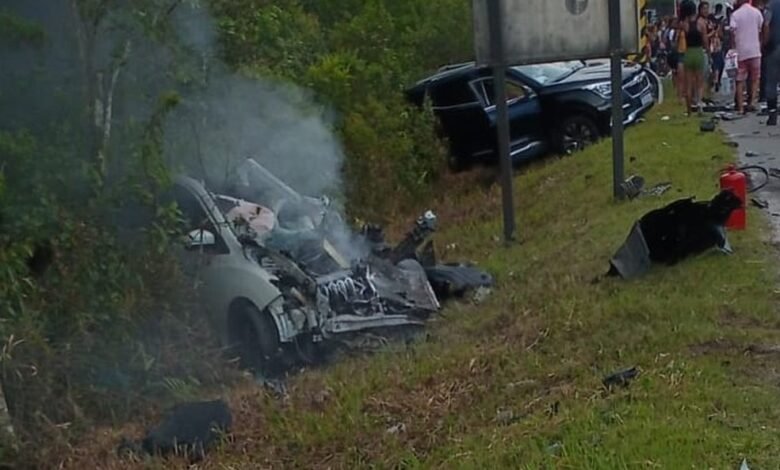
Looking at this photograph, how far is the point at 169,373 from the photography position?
721 cm

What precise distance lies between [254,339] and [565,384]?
3.06m

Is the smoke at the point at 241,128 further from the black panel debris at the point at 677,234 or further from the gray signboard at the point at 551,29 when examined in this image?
the black panel debris at the point at 677,234

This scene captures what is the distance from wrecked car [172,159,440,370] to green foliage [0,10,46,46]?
143cm

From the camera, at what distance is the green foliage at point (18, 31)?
7.18 metres

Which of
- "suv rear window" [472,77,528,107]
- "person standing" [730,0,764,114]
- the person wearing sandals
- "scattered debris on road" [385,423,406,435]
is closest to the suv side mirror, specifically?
"scattered debris on road" [385,423,406,435]

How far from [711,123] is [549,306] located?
802 cm

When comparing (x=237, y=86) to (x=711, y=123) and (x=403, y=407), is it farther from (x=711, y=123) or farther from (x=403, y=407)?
(x=711, y=123)

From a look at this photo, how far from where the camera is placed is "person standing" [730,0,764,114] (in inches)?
569

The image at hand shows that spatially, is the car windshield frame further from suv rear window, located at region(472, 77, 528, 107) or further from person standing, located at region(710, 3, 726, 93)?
person standing, located at region(710, 3, 726, 93)

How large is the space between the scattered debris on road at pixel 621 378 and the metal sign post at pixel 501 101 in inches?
191

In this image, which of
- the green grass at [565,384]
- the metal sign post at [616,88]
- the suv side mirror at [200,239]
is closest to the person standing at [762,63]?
the metal sign post at [616,88]

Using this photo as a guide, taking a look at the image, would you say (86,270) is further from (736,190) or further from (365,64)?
(365,64)

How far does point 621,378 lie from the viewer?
5.25 m

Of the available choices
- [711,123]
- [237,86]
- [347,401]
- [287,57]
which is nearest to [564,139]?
[711,123]
